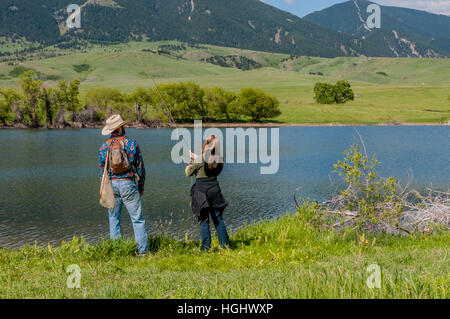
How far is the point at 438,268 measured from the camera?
620cm

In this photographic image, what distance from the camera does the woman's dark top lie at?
902cm

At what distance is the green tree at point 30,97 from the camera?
87250 millimetres

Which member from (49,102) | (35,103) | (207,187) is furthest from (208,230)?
(35,103)

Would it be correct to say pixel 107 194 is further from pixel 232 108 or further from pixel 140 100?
pixel 232 108

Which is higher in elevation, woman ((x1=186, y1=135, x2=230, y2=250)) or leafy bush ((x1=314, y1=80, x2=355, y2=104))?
leafy bush ((x1=314, y1=80, x2=355, y2=104))

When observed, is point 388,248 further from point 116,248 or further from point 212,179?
point 116,248

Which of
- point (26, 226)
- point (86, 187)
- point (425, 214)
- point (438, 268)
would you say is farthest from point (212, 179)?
point (86, 187)

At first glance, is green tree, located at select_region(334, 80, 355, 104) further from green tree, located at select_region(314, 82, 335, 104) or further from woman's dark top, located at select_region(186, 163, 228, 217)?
woman's dark top, located at select_region(186, 163, 228, 217)

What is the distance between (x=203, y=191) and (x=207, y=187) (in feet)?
0.38

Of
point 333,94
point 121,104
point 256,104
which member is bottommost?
point 256,104

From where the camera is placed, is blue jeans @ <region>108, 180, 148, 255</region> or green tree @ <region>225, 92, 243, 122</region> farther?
green tree @ <region>225, 92, 243, 122</region>

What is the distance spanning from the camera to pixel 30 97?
87.8 m

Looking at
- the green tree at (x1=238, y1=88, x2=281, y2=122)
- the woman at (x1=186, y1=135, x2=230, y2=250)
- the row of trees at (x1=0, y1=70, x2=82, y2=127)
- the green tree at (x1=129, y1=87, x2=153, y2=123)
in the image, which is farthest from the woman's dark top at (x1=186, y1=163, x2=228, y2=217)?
the green tree at (x1=238, y1=88, x2=281, y2=122)

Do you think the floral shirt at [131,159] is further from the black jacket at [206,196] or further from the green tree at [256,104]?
the green tree at [256,104]
